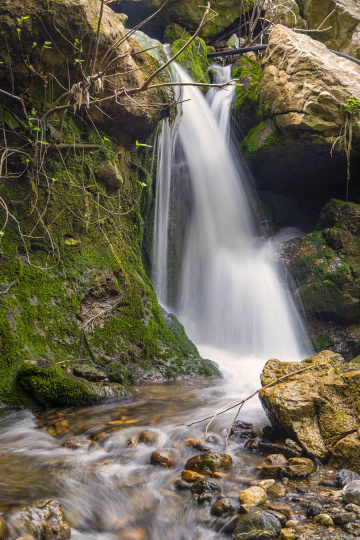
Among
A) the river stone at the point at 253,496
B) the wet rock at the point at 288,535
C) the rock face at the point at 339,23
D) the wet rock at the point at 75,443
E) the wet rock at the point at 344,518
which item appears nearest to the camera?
the wet rock at the point at 288,535

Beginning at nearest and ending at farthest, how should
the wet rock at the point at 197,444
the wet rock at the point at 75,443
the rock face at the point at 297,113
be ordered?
the wet rock at the point at 75,443 < the wet rock at the point at 197,444 < the rock face at the point at 297,113

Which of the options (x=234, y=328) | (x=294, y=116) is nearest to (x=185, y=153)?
(x=294, y=116)

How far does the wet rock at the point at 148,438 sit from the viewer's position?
10.4 feet

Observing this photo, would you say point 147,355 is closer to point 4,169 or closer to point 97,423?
point 97,423

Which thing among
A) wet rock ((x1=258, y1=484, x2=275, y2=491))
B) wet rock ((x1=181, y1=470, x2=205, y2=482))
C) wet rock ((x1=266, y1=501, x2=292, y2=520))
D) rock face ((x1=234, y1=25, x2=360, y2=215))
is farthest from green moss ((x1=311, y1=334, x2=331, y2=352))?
wet rock ((x1=266, y1=501, x2=292, y2=520))

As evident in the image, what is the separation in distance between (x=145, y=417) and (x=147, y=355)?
1.50 metres

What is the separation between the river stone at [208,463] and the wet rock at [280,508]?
49cm

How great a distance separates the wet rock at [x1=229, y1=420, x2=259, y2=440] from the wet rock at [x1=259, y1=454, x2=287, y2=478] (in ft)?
1.60

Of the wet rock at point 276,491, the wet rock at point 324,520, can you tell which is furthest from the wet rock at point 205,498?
the wet rock at point 324,520

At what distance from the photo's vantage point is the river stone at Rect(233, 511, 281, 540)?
6.72ft

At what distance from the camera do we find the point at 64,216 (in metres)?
4.94

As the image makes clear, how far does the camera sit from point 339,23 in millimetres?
13328

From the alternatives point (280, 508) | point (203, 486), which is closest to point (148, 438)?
point (203, 486)

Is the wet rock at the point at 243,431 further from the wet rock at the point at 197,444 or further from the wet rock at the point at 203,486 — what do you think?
the wet rock at the point at 203,486
